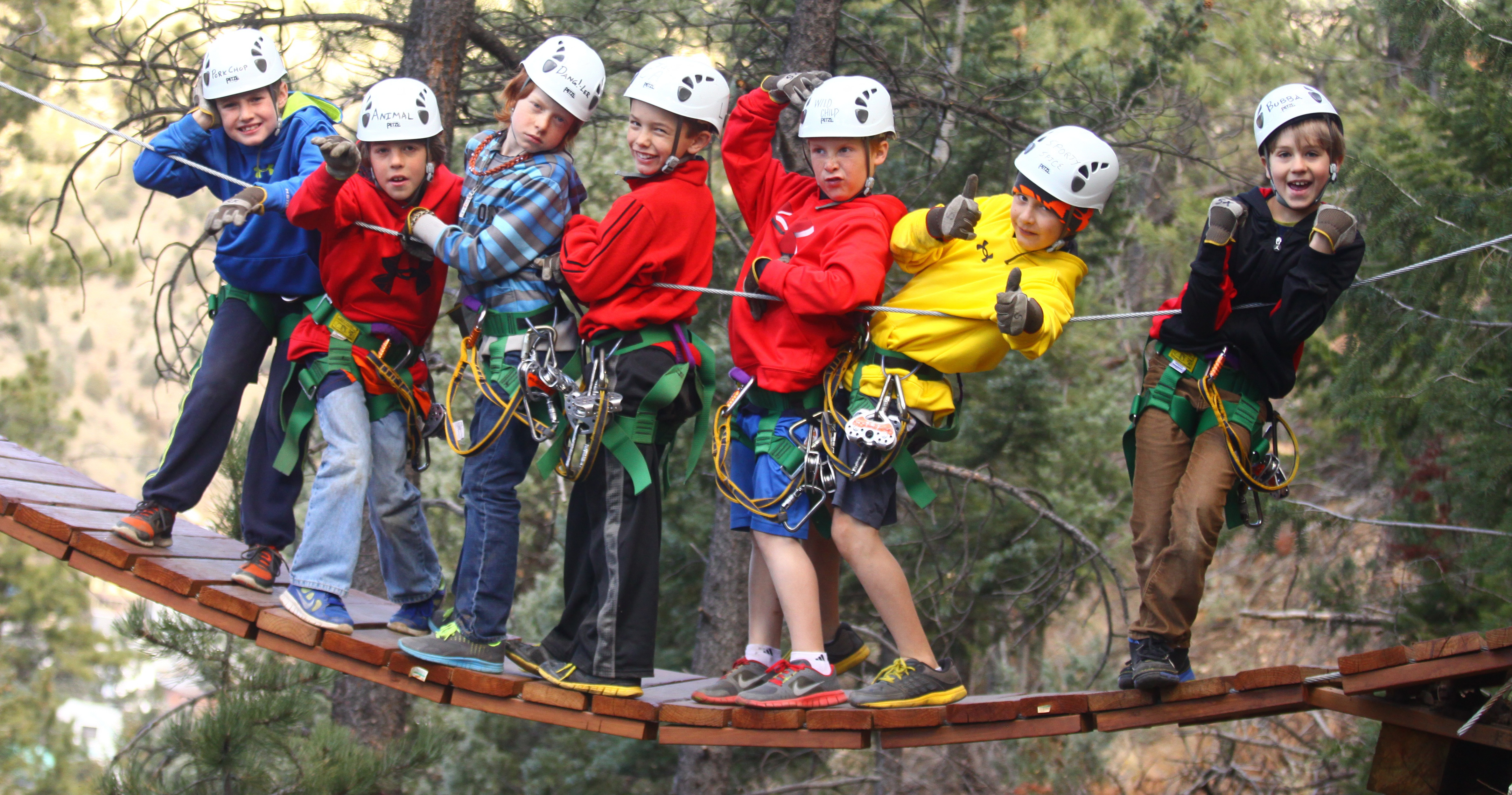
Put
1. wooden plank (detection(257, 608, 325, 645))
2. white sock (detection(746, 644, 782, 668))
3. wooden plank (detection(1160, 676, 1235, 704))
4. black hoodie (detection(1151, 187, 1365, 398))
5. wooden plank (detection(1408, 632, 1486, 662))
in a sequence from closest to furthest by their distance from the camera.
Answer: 1. black hoodie (detection(1151, 187, 1365, 398))
2. wooden plank (detection(1408, 632, 1486, 662))
3. wooden plank (detection(1160, 676, 1235, 704))
4. wooden plank (detection(257, 608, 325, 645))
5. white sock (detection(746, 644, 782, 668))

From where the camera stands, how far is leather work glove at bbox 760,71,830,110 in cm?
427

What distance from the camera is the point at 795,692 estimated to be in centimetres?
407

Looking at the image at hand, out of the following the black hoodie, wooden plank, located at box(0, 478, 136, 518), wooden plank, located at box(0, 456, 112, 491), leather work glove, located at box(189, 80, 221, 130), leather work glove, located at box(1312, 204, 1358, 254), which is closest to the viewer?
leather work glove, located at box(1312, 204, 1358, 254)

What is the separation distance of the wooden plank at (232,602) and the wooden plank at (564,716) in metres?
0.79

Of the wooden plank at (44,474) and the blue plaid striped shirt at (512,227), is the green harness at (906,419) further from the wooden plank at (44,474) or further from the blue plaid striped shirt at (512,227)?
the wooden plank at (44,474)

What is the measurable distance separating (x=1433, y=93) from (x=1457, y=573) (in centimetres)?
813

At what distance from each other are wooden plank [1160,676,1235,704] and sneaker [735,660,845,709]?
3.66 feet

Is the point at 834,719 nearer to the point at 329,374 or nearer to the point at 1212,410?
the point at 1212,410

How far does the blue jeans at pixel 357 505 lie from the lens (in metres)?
4.27

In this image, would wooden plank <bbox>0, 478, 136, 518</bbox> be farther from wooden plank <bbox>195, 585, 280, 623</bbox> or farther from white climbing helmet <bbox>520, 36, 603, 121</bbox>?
white climbing helmet <bbox>520, 36, 603, 121</bbox>

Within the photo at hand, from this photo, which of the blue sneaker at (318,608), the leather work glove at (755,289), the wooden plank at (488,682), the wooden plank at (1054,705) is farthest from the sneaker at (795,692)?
the blue sneaker at (318,608)

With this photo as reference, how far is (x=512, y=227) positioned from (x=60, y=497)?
2.49m

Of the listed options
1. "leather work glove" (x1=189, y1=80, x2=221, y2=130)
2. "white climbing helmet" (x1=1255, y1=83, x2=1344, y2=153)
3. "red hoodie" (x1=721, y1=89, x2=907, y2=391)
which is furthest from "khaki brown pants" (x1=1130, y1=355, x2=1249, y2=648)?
"leather work glove" (x1=189, y1=80, x2=221, y2=130)

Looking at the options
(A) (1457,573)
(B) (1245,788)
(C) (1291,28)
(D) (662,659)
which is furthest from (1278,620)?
(C) (1291,28)
